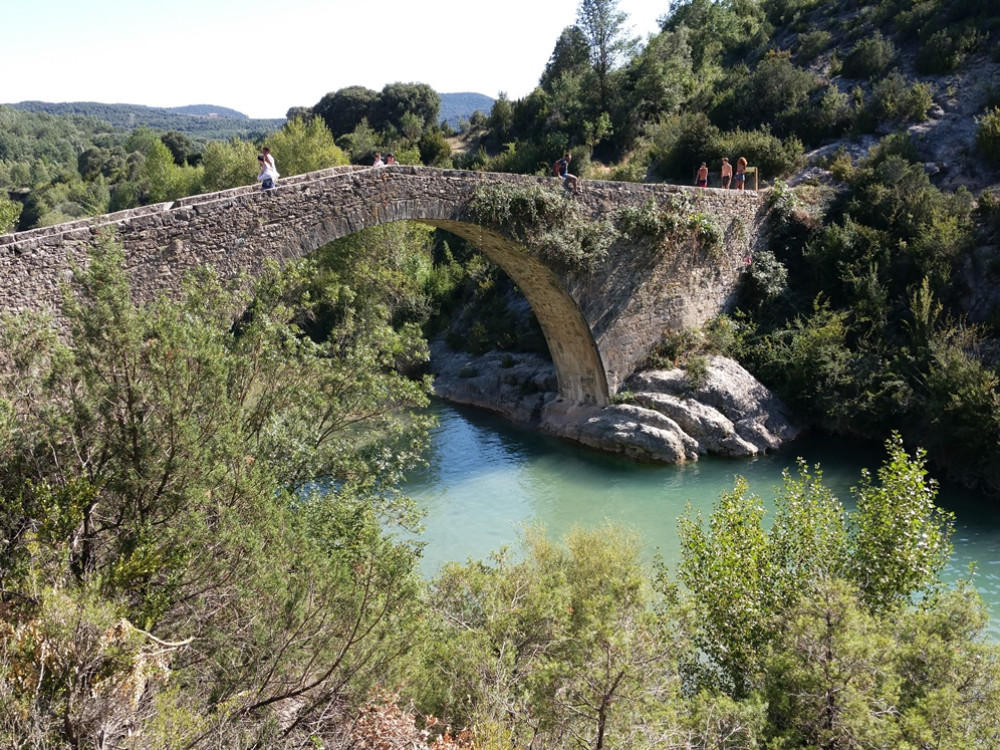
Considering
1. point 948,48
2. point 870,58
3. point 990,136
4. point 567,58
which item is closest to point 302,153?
point 567,58

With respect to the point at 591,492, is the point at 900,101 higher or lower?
higher

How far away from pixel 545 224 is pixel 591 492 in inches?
224

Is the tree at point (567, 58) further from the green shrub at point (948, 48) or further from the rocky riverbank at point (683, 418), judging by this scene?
the rocky riverbank at point (683, 418)

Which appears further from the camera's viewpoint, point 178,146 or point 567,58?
point 178,146

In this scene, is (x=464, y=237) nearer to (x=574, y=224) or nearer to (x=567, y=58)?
(x=574, y=224)

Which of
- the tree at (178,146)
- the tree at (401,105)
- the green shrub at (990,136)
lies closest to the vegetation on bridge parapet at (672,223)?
the green shrub at (990,136)

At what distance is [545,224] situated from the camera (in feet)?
50.9

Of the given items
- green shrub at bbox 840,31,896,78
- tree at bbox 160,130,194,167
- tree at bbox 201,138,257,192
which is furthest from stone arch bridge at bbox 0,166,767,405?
tree at bbox 160,130,194,167

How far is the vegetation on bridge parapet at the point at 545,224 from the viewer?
1440 cm

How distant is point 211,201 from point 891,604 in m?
9.49

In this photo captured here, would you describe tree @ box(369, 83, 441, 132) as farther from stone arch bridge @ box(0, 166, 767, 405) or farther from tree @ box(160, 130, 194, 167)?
stone arch bridge @ box(0, 166, 767, 405)

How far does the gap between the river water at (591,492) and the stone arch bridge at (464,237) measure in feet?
8.24

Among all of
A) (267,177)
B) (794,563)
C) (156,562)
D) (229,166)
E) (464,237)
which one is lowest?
(794,563)

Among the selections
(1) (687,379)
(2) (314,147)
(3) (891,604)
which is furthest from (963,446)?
(2) (314,147)
